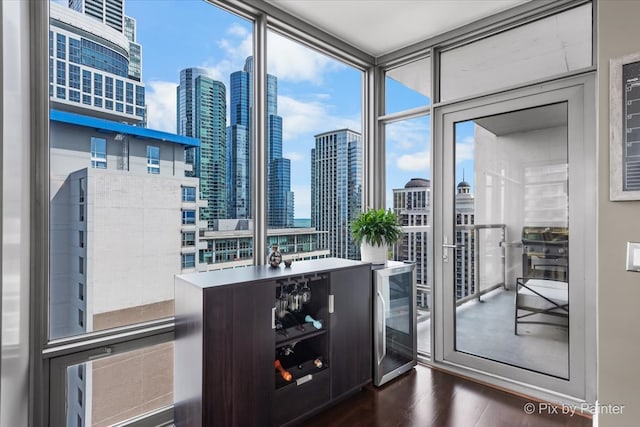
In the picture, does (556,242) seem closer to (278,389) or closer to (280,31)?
(278,389)

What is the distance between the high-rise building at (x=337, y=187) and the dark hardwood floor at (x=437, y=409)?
4.14 ft

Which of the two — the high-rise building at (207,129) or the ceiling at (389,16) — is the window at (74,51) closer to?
the high-rise building at (207,129)

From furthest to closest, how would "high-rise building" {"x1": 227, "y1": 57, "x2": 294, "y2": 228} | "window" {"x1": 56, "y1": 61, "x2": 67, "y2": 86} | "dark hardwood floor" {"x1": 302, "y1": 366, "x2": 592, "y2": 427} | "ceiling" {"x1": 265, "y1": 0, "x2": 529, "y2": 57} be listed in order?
"ceiling" {"x1": 265, "y1": 0, "x2": 529, "y2": 57}
"high-rise building" {"x1": 227, "y1": 57, "x2": 294, "y2": 228}
"dark hardwood floor" {"x1": 302, "y1": 366, "x2": 592, "y2": 427}
"window" {"x1": 56, "y1": 61, "x2": 67, "y2": 86}

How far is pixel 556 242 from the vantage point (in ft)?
8.23

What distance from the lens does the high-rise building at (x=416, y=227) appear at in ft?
10.5

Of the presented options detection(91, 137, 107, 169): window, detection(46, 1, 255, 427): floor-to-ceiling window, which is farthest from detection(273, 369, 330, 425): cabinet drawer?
detection(91, 137, 107, 169): window

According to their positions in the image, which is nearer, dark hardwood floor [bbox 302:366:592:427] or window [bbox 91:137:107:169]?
→ window [bbox 91:137:107:169]

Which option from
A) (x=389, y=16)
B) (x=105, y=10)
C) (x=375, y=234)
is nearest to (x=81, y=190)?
(x=105, y=10)

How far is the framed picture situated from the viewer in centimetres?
142

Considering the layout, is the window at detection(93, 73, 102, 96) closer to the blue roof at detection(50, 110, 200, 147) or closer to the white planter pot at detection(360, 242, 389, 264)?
the blue roof at detection(50, 110, 200, 147)

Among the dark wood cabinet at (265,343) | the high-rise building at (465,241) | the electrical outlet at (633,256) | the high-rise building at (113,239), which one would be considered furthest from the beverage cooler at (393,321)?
the electrical outlet at (633,256)

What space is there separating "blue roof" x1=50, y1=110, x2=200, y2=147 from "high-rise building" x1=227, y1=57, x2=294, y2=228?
33cm

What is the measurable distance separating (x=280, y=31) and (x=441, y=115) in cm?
154

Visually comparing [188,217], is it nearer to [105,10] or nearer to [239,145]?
[239,145]
